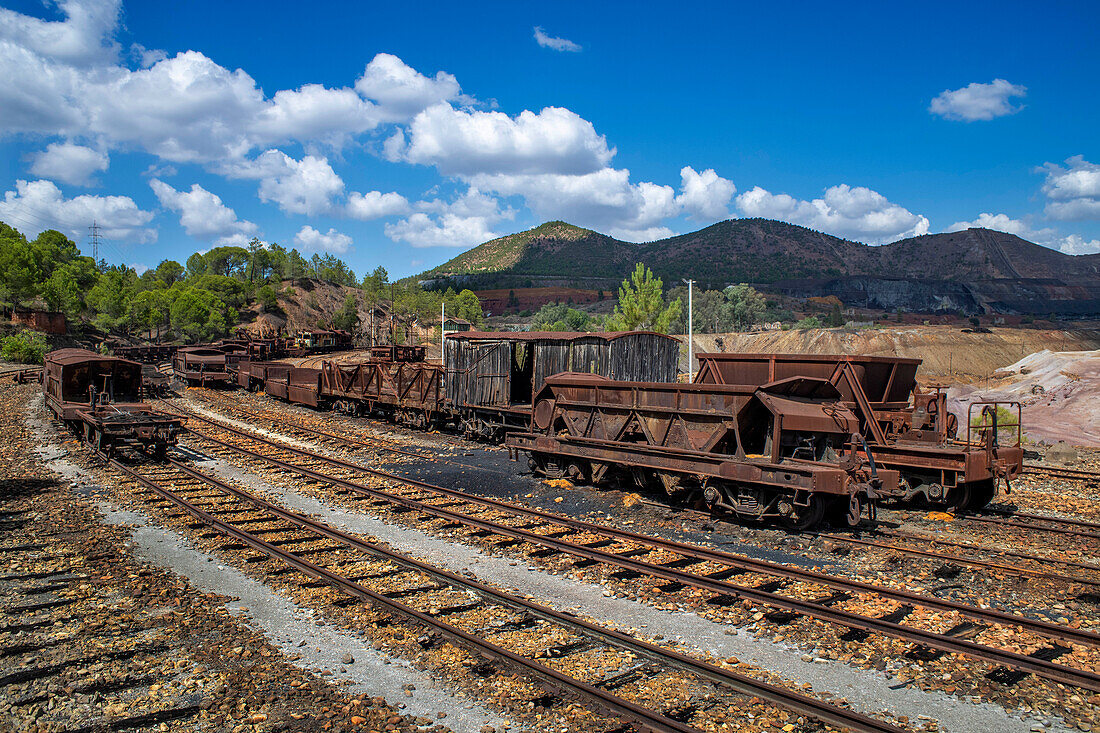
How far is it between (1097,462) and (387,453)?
20.0 m

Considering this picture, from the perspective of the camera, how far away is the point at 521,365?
70.1 feet

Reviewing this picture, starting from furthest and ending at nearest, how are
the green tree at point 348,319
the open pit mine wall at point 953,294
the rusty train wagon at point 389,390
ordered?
the open pit mine wall at point 953,294 → the green tree at point 348,319 → the rusty train wagon at point 389,390

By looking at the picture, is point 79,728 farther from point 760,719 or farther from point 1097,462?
point 1097,462

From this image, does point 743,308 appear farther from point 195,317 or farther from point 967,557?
point 967,557

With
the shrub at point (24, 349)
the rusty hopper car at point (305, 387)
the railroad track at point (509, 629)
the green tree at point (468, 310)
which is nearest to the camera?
the railroad track at point (509, 629)

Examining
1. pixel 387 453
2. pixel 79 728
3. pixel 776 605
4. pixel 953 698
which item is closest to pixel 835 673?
pixel 953 698

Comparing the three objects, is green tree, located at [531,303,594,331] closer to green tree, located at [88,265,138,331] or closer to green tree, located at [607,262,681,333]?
green tree, located at [607,262,681,333]

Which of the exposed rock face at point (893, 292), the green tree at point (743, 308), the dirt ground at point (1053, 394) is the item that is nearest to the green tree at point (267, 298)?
the green tree at point (743, 308)

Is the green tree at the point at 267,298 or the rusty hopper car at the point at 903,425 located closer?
the rusty hopper car at the point at 903,425

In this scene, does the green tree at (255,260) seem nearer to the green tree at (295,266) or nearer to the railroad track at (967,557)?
the green tree at (295,266)

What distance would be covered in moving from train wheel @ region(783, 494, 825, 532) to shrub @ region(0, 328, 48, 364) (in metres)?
50.2

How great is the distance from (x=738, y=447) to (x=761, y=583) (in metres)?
2.92

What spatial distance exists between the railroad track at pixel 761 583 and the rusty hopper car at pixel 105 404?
22.6 feet

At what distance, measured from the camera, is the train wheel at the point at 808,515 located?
1051 centimetres
